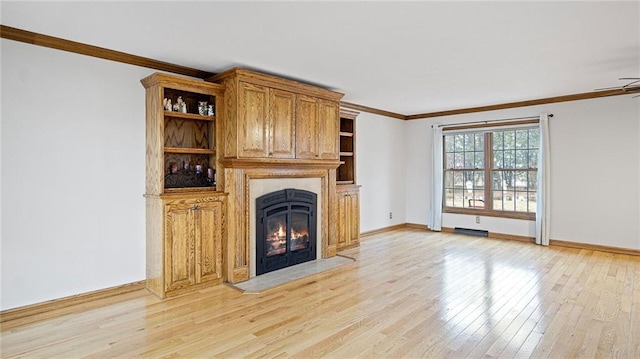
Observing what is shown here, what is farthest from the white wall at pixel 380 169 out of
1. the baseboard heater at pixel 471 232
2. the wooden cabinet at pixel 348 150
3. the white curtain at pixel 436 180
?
the baseboard heater at pixel 471 232

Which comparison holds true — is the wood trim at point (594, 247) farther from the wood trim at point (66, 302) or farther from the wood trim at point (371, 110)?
the wood trim at point (66, 302)

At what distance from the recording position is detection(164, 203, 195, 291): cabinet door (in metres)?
3.62

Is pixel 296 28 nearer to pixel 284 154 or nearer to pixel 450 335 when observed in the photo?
pixel 284 154

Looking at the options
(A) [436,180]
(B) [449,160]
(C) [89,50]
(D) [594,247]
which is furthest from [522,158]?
(C) [89,50]

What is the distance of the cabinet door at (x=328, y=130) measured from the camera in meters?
4.95

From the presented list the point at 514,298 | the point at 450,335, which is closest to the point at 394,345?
the point at 450,335

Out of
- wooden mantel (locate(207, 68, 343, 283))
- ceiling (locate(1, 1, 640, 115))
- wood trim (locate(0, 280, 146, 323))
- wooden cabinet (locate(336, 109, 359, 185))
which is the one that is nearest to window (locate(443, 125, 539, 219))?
ceiling (locate(1, 1, 640, 115))

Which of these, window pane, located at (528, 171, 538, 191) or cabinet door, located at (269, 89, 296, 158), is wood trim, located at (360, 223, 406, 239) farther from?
cabinet door, located at (269, 89, 296, 158)

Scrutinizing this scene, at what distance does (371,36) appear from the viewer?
3.18m

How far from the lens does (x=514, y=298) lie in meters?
3.57

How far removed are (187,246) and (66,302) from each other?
1146 millimetres

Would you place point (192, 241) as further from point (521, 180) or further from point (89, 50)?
point (521, 180)

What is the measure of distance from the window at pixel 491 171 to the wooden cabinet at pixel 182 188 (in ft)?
16.3

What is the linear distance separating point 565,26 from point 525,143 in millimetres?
3868
